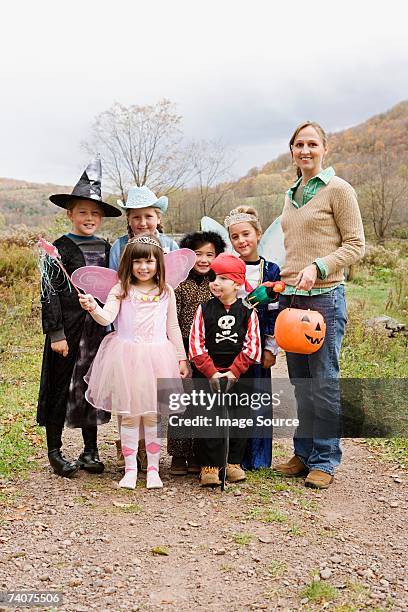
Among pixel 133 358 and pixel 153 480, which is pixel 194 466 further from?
pixel 133 358

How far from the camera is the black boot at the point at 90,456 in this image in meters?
4.61

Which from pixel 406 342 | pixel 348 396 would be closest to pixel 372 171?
pixel 406 342

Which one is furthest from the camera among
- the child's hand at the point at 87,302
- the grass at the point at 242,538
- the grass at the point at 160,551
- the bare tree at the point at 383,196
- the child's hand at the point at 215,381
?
the bare tree at the point at 383,196

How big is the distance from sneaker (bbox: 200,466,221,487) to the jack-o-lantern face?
39.7 inches

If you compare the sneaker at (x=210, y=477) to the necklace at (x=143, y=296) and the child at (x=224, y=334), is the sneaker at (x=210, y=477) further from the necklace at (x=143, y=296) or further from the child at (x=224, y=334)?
the necklace at (x=143, y=296)

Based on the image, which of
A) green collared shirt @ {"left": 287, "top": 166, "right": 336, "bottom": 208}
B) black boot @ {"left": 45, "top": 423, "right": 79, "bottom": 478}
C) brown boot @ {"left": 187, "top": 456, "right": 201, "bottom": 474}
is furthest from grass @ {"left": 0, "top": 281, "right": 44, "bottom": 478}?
green collared shirt @ {"left": 287, "top": 166, "right": 336, "bottom": 208}

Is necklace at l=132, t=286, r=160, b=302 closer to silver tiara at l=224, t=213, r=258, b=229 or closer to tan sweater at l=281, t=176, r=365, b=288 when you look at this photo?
silver tiara at l=224, t=213, r=258, b=229

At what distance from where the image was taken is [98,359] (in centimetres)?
432

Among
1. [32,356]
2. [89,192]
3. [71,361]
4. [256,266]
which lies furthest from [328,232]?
[32,356]

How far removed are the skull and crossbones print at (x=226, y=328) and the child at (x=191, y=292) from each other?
34 cm

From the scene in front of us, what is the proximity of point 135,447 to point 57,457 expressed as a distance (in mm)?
607

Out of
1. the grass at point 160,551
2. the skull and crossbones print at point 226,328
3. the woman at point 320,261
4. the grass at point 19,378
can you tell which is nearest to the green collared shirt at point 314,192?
the woman at point 320,261

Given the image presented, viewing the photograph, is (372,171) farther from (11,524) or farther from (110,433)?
(11,524)

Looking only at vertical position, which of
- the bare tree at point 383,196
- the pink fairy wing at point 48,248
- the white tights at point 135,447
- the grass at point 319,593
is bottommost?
the grass at point 319,593
